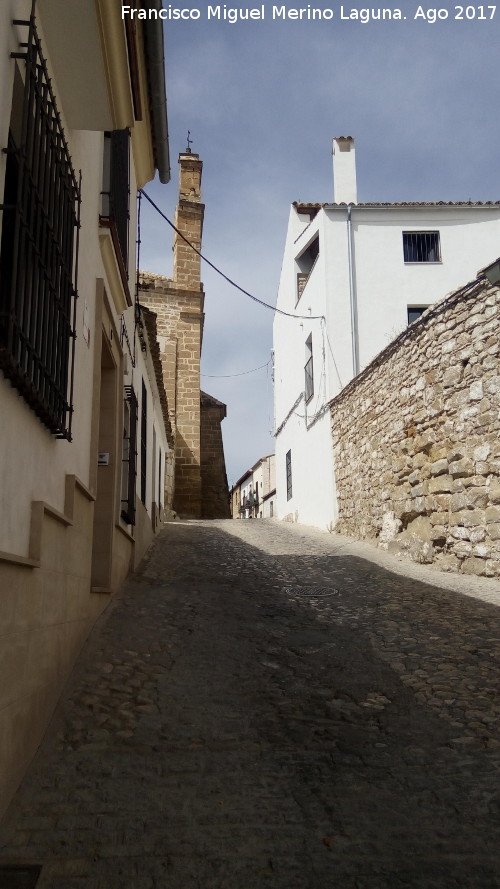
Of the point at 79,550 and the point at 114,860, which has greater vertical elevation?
the point at 79,550

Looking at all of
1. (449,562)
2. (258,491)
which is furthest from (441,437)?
(258,491)

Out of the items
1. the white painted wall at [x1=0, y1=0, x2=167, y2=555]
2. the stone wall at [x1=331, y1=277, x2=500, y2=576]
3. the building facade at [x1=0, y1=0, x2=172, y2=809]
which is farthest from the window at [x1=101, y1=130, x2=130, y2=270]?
the stone wall at [x1=331, y1=277, x2=500, y2=576]

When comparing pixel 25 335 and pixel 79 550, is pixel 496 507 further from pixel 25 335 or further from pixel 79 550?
pixel 25 335

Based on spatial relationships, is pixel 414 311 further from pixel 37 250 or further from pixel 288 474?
pixel 37 250

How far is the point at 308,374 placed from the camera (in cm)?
1579

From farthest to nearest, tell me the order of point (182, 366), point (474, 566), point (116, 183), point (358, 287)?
point (182, 366) → point (358, 287) → point (474, 566) → point (116, 183)

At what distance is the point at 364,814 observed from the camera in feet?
9.61

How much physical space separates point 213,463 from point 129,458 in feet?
54.7

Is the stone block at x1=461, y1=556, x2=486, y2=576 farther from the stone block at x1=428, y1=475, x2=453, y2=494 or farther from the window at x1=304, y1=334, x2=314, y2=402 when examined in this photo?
the window at x1=304, y1=334, x2=314, y2=402

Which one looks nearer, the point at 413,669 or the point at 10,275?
the point at 10,275

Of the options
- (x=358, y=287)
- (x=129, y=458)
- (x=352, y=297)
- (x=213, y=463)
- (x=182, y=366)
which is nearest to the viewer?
(x=129, y=458)

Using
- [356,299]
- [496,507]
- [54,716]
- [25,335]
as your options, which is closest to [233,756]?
[54,716]

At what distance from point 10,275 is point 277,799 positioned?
244cm

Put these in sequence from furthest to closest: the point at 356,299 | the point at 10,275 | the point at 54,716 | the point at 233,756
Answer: the point at 356,299 → the point at 54,716 → the point at 233,756 → the point at 10,275
